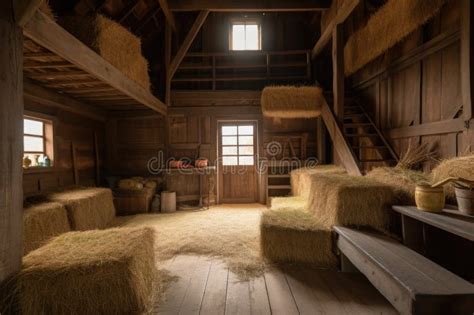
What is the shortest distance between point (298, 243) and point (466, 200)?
144cm

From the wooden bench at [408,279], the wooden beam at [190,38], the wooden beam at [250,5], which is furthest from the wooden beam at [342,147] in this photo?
the wooden beam at [190,38]

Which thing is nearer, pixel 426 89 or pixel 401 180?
pixel 401 180

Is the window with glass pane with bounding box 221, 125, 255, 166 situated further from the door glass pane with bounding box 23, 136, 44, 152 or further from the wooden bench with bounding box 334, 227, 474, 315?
the wooden bench with bounding box 334, 227, 474, 315

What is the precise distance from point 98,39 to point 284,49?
4.65m

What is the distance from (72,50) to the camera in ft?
7.88

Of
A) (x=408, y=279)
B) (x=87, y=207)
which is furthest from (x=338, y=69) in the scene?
(x=87, y=207)

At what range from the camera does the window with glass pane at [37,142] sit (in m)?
3.52

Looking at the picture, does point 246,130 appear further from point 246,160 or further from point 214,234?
point 214,234

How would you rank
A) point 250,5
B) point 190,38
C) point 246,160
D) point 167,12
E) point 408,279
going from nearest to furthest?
point 408,279 → point 250,5 → point 167,12 → point 190,38 → point 246,160

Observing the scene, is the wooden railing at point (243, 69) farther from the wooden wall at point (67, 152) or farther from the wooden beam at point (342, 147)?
the wooden wall at point (67, 152)

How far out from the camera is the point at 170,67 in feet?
17.3

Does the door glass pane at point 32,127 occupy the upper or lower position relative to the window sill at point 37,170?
upper

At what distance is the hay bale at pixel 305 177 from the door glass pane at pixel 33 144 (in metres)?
4.15

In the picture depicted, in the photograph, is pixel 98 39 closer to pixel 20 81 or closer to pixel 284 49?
pixel 20 81
